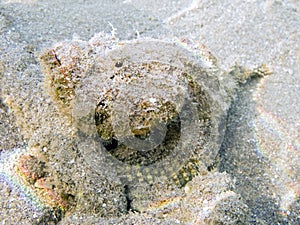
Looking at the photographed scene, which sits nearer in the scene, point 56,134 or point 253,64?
point 56,134

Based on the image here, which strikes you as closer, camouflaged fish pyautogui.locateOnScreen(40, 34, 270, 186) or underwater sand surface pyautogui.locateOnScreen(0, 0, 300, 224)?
camouflaged fish pyautogui.locateOnScreen(40, 34, 270, 186)

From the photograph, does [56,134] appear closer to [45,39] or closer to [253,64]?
[45,39]

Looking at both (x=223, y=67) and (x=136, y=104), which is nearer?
(x=136, y=104)

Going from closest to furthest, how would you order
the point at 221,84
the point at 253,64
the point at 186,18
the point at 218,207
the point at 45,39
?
1. the point at 218,207
2. the point at 221,84
3. the point at 45,39
4. the point at 253,64
5. the point at 186,18

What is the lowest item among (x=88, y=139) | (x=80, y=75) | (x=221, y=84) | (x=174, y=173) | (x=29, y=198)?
(x=29, y=198)

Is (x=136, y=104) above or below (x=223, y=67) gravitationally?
above

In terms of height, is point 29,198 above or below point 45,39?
below

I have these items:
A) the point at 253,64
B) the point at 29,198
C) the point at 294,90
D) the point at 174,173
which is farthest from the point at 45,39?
the point at 294,90

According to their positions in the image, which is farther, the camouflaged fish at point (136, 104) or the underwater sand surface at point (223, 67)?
the underwater sand surface at point (223, 67)
